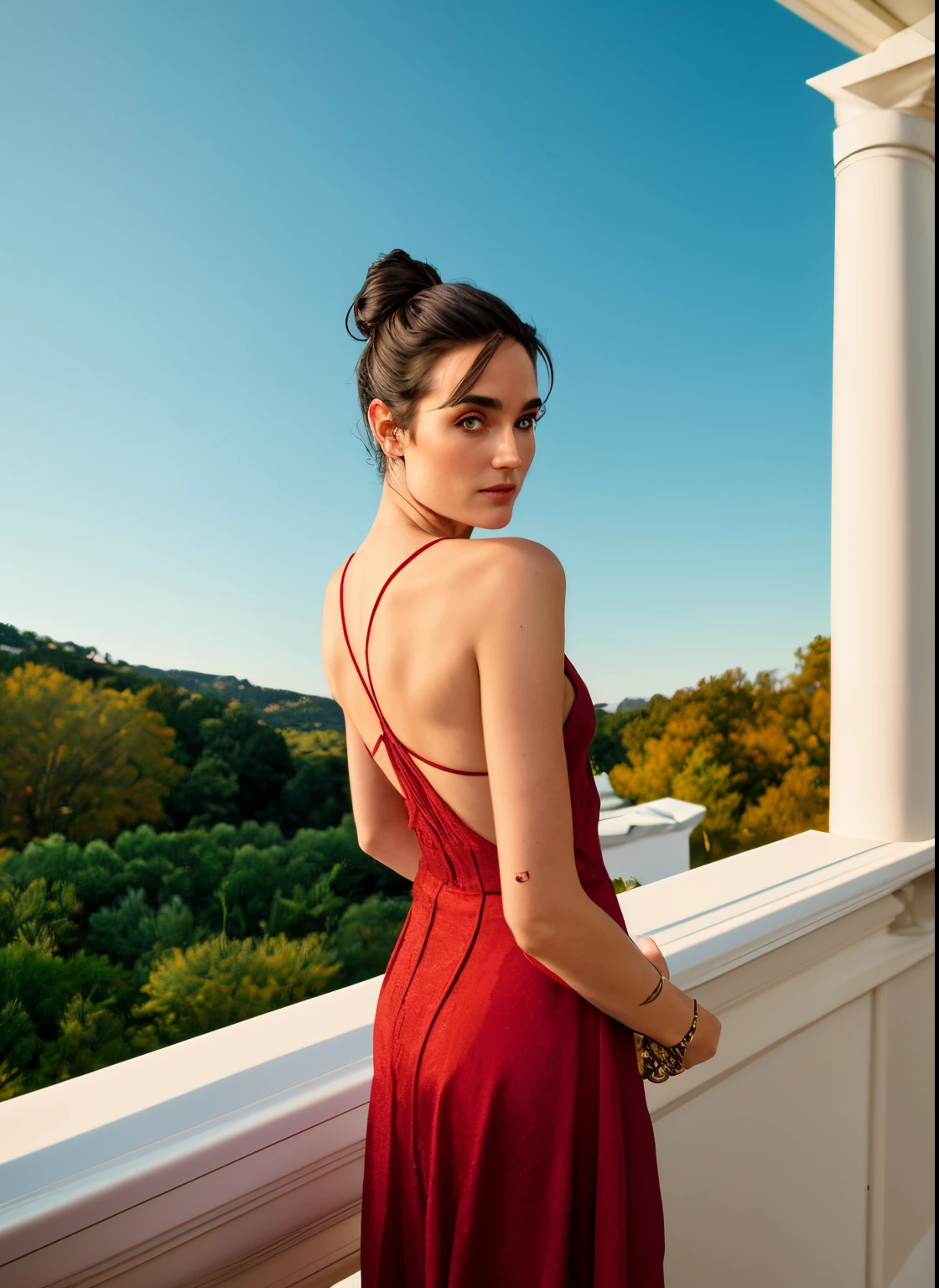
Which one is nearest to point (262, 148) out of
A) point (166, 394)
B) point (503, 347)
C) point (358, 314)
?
point (166, 394)

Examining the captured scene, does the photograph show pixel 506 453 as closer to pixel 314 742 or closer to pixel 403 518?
pixel 403 518

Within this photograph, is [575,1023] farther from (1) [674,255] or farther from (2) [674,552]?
(1) [674,255]

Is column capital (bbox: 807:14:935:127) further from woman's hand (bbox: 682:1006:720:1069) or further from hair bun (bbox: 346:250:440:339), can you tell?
woman's hand (bbox: 682:1006:720:1069)

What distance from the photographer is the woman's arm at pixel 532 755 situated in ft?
2.13

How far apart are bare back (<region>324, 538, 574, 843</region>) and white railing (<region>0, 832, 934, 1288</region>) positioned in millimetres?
516

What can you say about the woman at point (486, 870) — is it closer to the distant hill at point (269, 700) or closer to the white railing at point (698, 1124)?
the white railing at point (698, 1124)

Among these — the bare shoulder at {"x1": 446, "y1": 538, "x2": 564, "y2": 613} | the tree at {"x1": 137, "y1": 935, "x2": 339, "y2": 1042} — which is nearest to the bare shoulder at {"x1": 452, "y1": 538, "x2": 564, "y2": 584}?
the bare shoulder at {"x1": 446, "y1": 538, "x2": 564, "y2": 613}

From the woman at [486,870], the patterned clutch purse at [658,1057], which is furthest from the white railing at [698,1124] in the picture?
the patterned clutch purse at [658,1057]

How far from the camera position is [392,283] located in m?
0.76

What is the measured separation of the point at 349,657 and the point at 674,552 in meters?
2.61

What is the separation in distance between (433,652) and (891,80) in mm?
2177

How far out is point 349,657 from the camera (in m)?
0.80

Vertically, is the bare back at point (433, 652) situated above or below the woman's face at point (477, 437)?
below

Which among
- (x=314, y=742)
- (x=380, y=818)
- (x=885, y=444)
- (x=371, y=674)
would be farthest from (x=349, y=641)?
(x=885, y=444)
